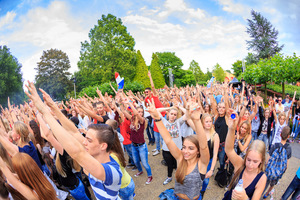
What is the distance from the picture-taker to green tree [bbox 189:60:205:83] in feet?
190

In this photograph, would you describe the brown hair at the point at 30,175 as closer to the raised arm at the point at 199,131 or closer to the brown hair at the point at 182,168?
the brown hair at the point at 182,168

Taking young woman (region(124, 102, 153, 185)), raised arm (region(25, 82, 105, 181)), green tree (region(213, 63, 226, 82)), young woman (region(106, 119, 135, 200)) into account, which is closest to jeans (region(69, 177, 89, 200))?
young woman (region(106, 119, 135, 200))

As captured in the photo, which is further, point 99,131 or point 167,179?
point 167,179

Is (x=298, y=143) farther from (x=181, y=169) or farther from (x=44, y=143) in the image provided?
(x=44, y=143)

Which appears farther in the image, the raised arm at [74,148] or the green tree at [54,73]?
the green tree at [54,73]

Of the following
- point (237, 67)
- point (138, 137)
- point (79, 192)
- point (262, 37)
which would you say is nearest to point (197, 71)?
point (237, 67)

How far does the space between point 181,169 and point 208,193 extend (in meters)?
2.24

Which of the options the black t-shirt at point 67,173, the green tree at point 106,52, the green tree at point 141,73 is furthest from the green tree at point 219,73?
the black t-shirt at point 67,173

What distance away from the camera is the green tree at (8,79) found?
81.0ft

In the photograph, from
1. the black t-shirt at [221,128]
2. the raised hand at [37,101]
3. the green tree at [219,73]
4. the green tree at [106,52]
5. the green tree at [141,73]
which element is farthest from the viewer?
the green tree at [219,73]

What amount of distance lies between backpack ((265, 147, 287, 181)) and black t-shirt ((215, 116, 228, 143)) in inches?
38.5

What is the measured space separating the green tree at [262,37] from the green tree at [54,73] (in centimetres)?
3795

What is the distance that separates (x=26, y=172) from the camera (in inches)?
72.4

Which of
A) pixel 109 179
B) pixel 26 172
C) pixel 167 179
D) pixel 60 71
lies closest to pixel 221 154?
pixel 167 179
